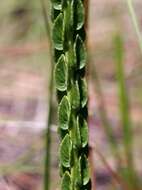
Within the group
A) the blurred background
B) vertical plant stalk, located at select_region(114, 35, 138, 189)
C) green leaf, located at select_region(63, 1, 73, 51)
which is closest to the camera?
green leaf, located at select_region(63, 1, 73, 51)

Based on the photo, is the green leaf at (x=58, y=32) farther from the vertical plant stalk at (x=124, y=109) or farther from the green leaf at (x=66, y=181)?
the vertical plant stalk at (x=124, y=109)

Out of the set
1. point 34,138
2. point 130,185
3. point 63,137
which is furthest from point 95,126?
point 63,137

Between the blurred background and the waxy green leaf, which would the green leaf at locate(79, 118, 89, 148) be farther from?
the blurred background

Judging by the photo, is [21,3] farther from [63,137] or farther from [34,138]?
[63,137]

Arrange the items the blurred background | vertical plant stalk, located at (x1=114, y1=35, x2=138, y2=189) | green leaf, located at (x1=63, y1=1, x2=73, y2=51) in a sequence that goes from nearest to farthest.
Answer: green leaf, located at (x1=63, y1=1, x2=73, y2=51)
vertical plant stalk, located at (x1=114, y1=35, x2=138, y2=189)
the blurred background

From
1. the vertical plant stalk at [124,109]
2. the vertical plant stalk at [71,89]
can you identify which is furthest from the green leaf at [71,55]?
the vertical plant stalk at [124,109]

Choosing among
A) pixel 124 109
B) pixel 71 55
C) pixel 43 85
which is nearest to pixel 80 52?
pixel 71 55

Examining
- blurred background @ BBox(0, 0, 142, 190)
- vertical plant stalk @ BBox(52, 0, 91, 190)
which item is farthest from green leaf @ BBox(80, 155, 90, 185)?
blurred background @ BBox(0, 0, 142, 190)
